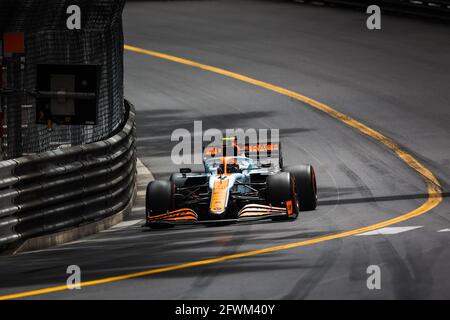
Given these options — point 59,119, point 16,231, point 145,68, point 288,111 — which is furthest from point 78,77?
point 145,68

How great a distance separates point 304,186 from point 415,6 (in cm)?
2232

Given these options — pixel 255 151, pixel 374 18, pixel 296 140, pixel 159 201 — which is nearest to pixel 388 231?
pixel 159 201

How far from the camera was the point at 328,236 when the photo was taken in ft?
56.4

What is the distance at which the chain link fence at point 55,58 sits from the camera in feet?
56.3

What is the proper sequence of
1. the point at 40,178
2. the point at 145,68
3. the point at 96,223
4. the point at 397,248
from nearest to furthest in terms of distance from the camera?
the point at 397,248 → the point at 40,178 → the point at 96,223 → the point at 145,68

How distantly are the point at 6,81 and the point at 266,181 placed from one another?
13.1 feet

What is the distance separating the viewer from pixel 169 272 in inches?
567

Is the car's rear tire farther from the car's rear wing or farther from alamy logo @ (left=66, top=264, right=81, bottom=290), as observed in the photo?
alamy logo @ (left=66, top=264, right=81, bottom=290)

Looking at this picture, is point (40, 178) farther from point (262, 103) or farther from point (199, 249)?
point (262, 103)

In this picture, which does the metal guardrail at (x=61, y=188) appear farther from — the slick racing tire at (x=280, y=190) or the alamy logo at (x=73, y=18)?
the slick racing tire at (x=280, y=190)

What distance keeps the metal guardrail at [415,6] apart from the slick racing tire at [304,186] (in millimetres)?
20616

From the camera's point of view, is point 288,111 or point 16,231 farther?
point 288,111

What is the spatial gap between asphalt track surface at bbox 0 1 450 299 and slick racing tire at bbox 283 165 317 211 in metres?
0.30

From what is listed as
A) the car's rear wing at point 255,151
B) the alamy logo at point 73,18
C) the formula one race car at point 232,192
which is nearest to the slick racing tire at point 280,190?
the formula one race car at point 232,192
